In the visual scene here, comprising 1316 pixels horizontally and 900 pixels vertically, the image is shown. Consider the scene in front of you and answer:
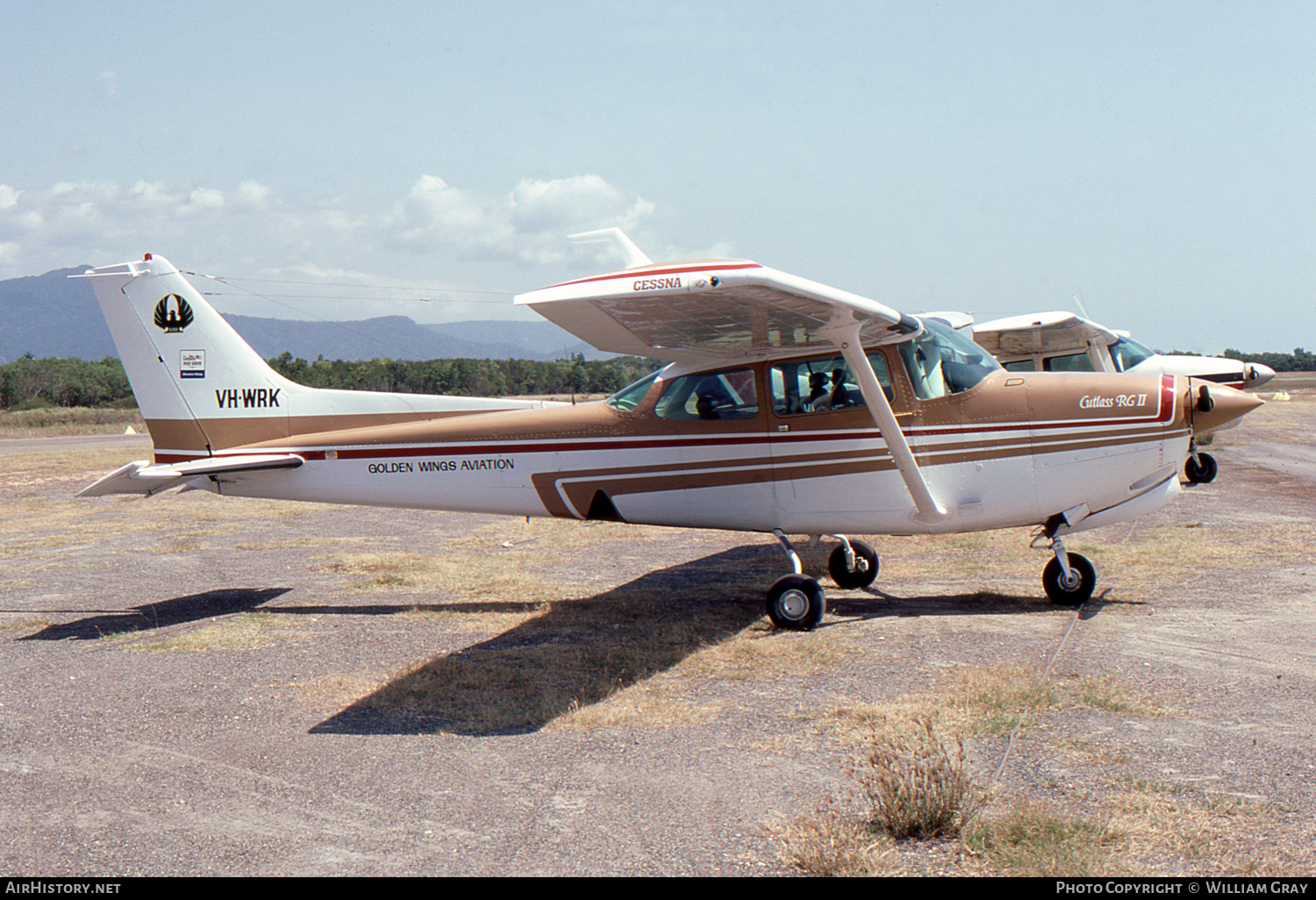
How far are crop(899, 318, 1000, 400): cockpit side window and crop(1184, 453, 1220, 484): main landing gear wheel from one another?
32.5 feet

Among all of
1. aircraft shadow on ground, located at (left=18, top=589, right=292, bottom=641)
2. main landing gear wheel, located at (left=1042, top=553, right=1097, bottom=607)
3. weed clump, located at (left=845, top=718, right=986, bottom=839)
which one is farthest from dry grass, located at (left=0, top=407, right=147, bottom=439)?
weed clump, located at (left=845, top=718, right=986, bottom=839)

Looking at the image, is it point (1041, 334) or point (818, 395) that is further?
point (1041, 334)

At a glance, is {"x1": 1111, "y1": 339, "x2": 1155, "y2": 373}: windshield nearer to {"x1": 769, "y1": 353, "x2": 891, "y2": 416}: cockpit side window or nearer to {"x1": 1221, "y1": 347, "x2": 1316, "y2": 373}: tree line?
{"x1": 769, "y1": 353, "x2": 891, "y2": 416}: cockpit side window

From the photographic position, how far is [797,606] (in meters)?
7.75

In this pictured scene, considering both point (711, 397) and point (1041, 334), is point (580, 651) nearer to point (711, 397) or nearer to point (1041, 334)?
point (711, 397)

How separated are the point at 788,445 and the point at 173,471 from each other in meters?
5.33

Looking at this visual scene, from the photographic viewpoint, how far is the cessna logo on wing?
9586 millimetres

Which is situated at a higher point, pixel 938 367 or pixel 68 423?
pixel 938 367

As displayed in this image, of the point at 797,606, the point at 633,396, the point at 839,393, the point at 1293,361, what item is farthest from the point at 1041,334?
the point at 1293,361

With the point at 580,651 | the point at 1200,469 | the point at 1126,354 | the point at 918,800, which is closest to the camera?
the point at 918,800

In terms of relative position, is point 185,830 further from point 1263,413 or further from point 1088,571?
point 1263,413

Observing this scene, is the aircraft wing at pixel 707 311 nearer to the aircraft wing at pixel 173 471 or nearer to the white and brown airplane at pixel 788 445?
the white and brown airplane at pixel 788 445

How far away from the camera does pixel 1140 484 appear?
8.14 meters
